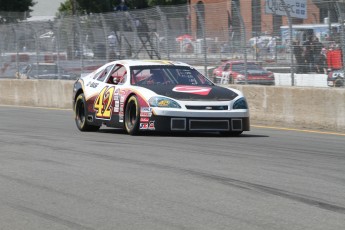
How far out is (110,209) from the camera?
25.8 ft

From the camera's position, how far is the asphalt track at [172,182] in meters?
7.41

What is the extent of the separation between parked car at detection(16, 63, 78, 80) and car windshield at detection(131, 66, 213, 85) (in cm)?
1202

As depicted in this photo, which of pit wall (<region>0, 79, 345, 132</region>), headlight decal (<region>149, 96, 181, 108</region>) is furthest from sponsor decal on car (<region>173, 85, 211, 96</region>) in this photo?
pit wall (<region>0, 79, 345, 132</region>)

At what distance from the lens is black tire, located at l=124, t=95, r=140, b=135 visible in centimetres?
1466

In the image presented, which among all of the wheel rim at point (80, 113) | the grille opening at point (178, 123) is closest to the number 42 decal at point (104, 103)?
the wheel rim at point (80, 113)

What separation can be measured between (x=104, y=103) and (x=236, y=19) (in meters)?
5.45

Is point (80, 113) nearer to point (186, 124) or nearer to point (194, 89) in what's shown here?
point (194, 89)

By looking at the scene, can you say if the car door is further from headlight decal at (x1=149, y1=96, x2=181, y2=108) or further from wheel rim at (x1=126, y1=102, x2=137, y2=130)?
headlight decal at (x1=149, y1=96, x2=181, y2=108)

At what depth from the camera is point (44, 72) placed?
29.1 m

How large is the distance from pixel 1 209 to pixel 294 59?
37.6ft

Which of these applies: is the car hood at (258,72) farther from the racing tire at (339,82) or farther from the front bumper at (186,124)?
the front bumper at (186,124)

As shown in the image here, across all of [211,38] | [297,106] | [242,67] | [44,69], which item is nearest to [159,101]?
[297,106]

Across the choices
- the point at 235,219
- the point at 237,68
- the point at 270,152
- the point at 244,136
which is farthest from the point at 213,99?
the point at 235,219

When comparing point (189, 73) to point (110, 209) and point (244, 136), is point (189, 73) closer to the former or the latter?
point (244, 136)
